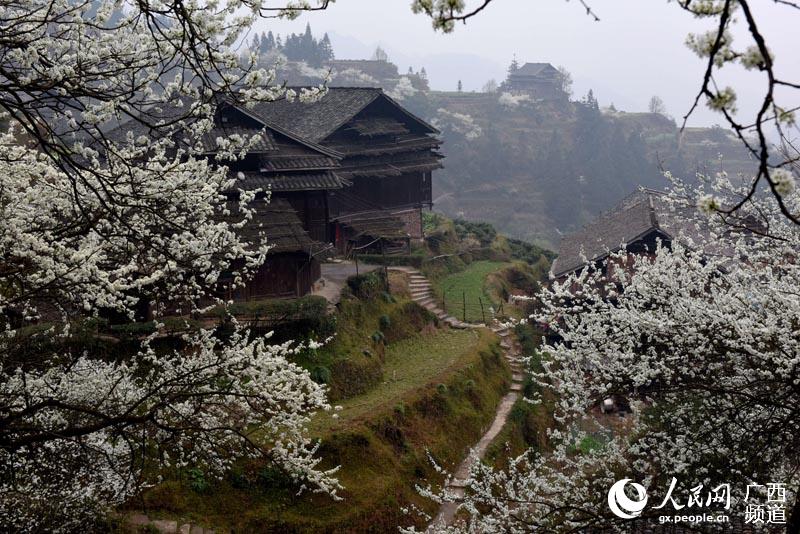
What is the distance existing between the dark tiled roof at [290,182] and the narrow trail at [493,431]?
401 inches

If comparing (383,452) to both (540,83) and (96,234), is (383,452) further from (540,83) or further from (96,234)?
(540,83)

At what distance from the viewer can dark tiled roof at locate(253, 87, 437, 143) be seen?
119 ft

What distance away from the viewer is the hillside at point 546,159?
3372 inches

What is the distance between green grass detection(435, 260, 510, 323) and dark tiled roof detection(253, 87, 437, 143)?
9.75 m

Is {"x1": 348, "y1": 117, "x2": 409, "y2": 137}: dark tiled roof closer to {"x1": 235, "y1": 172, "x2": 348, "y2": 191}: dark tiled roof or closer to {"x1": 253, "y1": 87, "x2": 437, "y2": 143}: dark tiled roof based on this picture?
{"x1": 253, "y1": 87, "x2": 437, "y2": 143}: dark tiled roof

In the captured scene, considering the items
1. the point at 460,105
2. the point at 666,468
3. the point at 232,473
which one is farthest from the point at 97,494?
the point at 460,105

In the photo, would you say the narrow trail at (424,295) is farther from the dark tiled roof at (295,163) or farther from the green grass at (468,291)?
the dark tiled roof at (295,163)

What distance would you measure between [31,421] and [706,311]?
36.4ft

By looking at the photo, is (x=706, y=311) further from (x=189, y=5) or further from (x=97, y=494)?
(x=97, y=494)

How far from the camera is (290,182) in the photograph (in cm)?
2656

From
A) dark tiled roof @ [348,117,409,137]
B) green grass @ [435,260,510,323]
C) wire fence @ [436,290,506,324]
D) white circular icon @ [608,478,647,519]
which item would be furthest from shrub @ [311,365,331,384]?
dark tiled roof @ [348,117,409,137]

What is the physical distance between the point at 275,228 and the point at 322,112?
16.6 metres

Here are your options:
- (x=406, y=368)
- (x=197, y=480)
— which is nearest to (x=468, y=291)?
(x=406, y=368)

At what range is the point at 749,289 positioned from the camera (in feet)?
34.2
